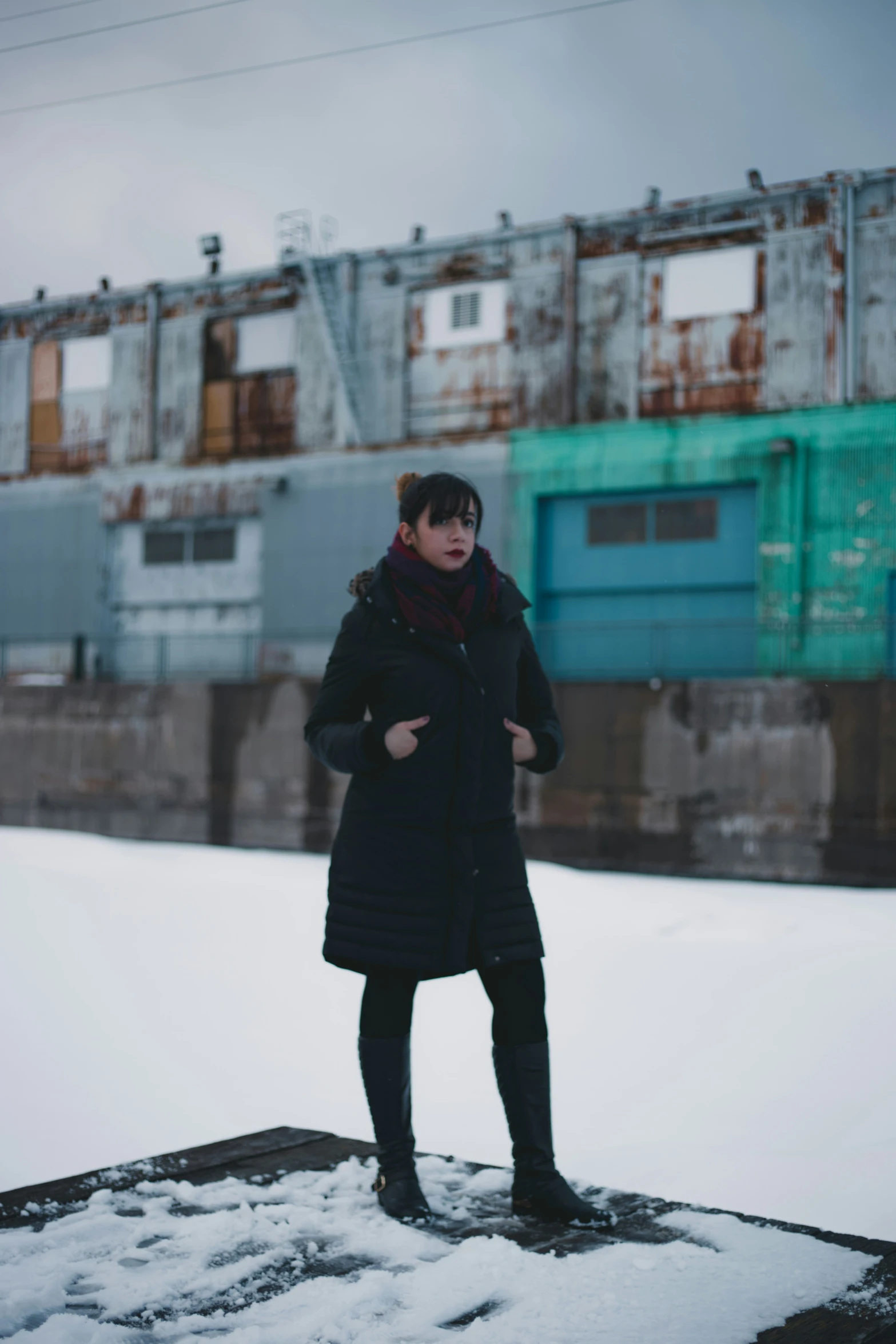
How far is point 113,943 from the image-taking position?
29.9 feet

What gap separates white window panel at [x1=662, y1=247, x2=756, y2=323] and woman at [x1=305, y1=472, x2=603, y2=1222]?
17375mm

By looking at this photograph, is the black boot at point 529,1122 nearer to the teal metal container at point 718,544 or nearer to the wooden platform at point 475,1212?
the wooden platform at point 475,1212

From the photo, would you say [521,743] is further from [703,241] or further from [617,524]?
[703,241]

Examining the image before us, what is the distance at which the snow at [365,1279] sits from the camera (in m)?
2.83

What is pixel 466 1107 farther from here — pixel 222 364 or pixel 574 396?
pixel 222 364

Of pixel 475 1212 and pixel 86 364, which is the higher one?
pixel 86 364

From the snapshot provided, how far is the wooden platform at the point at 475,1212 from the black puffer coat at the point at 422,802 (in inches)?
27.8

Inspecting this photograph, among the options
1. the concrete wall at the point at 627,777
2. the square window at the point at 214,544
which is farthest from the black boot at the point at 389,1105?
the square window at the point at 214,544

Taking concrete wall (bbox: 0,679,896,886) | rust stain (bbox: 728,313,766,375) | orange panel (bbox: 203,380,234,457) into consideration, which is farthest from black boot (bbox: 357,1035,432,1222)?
orange panel (bbox: 203,380,234,457)

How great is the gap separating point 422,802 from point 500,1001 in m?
0.61

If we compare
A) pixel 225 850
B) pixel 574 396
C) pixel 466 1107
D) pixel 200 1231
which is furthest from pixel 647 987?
pixel 574 396

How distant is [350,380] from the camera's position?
22.1m

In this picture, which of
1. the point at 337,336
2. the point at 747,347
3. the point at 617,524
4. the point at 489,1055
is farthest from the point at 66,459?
the point at 489,1055

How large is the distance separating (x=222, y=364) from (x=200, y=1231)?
21.5 metres
